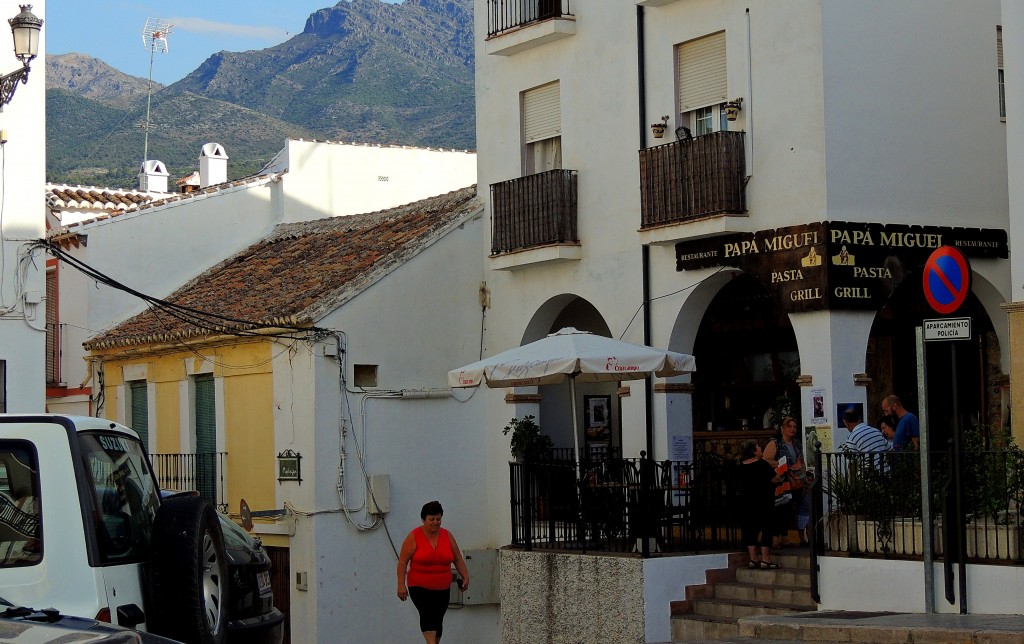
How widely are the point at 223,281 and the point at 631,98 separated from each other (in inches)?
364

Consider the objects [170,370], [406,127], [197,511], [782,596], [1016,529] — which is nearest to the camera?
[197,511]

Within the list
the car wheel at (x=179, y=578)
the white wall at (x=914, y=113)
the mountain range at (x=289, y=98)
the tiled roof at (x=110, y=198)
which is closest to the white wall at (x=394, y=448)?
the tiled roof at (x=110, y=198)

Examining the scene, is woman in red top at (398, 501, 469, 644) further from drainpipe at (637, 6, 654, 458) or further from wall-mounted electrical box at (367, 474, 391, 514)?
wall-mounted electrical box at (367, 474, 391, 514)

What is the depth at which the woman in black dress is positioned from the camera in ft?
52.2

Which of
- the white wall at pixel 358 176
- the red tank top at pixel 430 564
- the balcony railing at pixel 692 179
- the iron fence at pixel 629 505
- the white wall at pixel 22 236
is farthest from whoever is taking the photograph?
the white wall at pixel 358 176

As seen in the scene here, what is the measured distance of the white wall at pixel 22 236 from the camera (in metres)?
19.9

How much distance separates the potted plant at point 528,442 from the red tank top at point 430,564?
675cm

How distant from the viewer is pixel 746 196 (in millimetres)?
17672

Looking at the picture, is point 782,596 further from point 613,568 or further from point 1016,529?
point 1016,529

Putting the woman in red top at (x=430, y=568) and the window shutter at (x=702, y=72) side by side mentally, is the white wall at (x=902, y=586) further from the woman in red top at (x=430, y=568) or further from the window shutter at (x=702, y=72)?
the window shutter at (x=702, y=72)

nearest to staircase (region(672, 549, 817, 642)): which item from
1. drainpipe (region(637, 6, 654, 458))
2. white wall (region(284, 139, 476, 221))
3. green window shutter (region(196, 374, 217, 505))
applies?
drainpipe (region(637, 6, 654, 458))

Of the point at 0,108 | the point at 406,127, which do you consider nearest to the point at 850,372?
the point at 0,108

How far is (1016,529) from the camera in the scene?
12.5 meters

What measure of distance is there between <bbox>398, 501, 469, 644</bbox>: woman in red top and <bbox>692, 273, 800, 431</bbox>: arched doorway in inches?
272
